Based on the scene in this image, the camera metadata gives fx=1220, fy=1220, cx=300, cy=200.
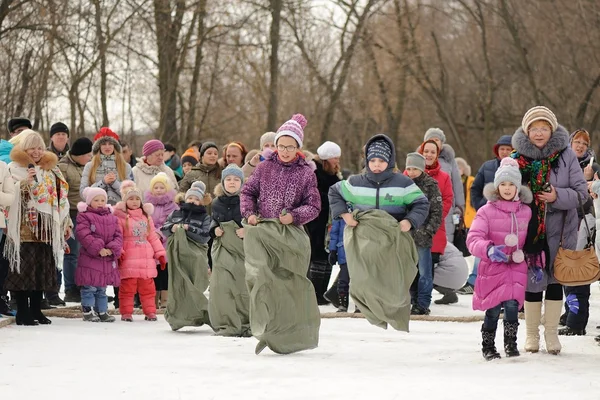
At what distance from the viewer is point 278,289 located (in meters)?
9.51

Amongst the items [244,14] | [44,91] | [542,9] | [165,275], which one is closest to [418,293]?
[165,275]

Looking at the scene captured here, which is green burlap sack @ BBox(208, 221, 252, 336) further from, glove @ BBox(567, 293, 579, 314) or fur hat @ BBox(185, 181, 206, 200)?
glove @ BBox(567, 293, 579, 314)

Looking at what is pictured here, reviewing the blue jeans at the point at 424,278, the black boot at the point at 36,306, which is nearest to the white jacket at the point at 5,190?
the black boot at the point at 36,306

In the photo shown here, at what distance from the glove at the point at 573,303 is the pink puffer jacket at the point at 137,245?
13.3 feet

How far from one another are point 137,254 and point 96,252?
55 cm

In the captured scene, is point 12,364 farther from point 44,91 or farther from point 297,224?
point 44,91

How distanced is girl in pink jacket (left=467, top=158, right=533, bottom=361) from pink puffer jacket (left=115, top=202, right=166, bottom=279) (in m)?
4.39

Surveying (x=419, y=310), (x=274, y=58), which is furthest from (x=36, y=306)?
(x=274, y=58)

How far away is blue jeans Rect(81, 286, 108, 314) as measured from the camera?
1208 cm

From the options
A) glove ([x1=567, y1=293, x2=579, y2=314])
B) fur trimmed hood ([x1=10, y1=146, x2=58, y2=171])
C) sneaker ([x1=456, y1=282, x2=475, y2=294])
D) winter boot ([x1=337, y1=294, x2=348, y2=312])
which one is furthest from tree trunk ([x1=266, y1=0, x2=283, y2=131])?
glove ([x1=567, y1=293, x2=579, y2=314])

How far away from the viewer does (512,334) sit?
29.3 feet

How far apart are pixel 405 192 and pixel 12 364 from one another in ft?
10.8

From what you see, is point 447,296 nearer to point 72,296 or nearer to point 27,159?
point 72,296

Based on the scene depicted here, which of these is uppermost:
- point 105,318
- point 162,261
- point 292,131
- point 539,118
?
point 539,118
